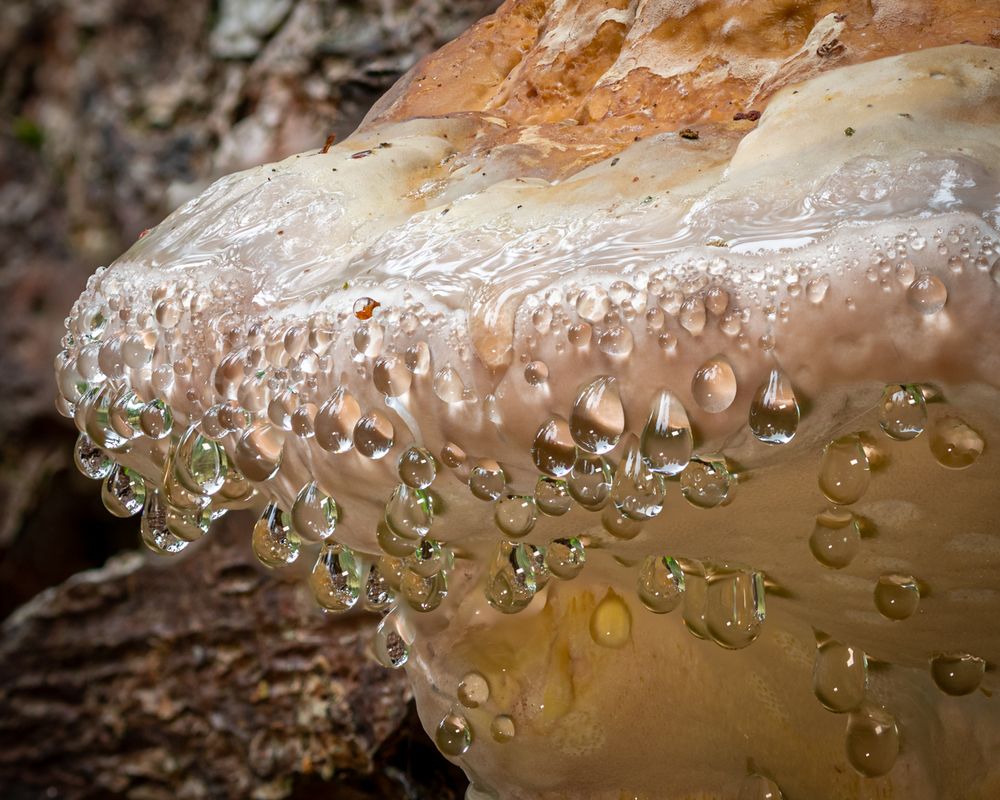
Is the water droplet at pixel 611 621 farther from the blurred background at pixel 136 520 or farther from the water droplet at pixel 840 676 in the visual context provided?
the blurred background at pixel 136 520

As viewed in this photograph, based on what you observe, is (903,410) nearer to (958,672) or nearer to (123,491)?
(958,672)

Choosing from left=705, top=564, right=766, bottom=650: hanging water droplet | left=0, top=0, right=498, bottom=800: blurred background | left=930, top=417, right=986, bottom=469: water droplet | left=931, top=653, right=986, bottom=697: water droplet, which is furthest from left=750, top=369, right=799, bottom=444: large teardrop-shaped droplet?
left=0, top=0, right=498, bottom=800: blurred background

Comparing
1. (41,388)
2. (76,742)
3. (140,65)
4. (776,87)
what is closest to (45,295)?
(41,388)

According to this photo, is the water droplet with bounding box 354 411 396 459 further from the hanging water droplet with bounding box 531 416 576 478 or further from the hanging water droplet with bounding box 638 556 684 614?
the hanging water droplet with bounding box 638 556 684 614

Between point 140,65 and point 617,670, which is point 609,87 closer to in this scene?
point 617,670

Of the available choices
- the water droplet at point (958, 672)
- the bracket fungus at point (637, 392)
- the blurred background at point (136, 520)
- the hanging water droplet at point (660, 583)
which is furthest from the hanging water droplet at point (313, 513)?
the blurred background at point (136, 520)

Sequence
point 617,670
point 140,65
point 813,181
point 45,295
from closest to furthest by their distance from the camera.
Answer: point 813,181 < point 617,670 < point 140,65 < point 45,295

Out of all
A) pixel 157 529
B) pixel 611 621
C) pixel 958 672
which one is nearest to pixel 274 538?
pixel 157 529
